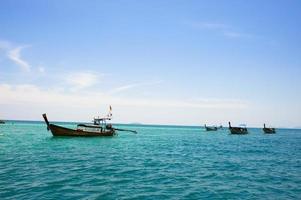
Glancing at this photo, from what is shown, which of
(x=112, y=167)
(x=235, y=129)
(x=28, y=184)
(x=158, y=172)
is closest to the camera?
(x=28, y=184)

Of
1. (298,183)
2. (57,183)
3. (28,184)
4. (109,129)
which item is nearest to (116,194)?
(57,183)

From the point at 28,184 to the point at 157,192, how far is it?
6761mm

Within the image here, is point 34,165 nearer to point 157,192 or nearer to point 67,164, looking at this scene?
point 67,164

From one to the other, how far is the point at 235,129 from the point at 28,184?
86.2 meters

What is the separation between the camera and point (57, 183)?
1677 centimetres

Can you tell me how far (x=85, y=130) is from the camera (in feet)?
181

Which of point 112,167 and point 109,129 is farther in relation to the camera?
point 109,129

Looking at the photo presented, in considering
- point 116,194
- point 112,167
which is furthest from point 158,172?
point 116,194

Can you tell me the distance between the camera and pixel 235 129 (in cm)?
9606

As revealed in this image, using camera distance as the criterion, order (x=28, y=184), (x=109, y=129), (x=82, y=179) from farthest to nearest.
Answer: (x=109, y=129), (x=82, y=179), (x=28, y=184)

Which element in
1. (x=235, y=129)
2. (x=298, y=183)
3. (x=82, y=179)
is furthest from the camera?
(x=235, y=129)

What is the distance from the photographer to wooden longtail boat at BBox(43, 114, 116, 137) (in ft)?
174

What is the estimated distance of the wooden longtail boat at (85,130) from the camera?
52.9 m

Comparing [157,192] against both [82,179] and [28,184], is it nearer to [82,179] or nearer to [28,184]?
[82,179]
